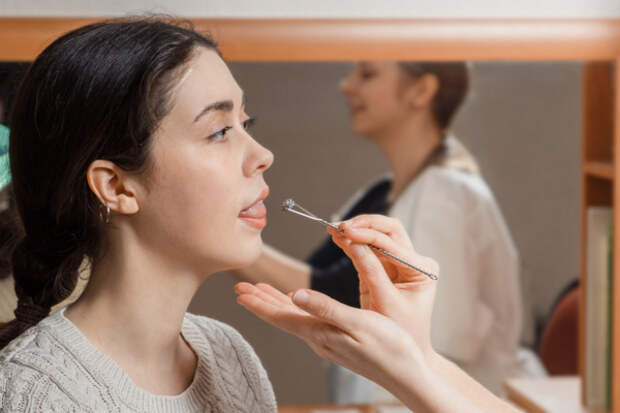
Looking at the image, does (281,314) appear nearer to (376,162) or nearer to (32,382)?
(32,382)

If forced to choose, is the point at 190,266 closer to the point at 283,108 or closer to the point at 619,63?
the point at 283,108

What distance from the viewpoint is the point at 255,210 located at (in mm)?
Answer: 901

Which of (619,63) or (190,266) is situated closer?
(190,266)

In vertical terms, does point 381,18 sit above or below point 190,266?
above

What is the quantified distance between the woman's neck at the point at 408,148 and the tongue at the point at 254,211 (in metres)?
0.68

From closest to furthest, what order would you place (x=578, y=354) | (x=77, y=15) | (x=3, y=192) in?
(x=3, y=192) < (x=77, y=15) < (x=578, y=354)

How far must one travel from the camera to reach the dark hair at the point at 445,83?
1.53m

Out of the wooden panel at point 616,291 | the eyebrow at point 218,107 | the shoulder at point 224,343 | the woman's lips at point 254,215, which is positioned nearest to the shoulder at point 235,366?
the shoulder at point 224,343

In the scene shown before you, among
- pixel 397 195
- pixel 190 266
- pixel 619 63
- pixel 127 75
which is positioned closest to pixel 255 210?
pixel 190 266

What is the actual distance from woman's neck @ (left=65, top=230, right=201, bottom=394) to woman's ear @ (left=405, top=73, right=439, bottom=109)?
80cm

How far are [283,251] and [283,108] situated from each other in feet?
0.97

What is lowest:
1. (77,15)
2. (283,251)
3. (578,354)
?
(578,354)

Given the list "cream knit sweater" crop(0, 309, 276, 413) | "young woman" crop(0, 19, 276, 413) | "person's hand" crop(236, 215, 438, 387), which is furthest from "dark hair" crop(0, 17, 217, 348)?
"person's hand" crop(236, 215, 438, 387)

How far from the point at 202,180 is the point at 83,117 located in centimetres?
15
